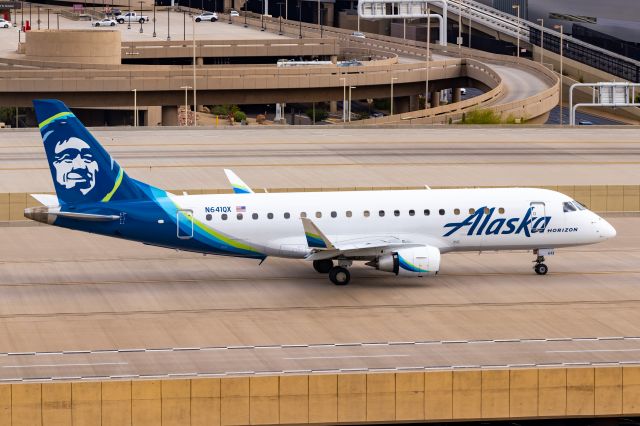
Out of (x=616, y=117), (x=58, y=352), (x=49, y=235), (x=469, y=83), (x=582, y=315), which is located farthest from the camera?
(x=469, y=83)

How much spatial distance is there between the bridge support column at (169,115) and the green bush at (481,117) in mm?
33389

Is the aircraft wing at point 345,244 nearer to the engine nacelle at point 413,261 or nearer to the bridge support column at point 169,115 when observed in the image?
the engine nacelle at point 413,261

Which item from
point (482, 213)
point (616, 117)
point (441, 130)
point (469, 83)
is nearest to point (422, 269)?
point (482, 213)

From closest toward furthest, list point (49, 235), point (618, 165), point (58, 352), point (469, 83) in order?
point (58, 352)
point (49, 235)
point (618, 165)
point (469, 83)

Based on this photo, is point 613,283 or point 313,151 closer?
point 613,283

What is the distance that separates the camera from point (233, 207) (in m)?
53.2

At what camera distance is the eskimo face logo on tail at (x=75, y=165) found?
171 ft

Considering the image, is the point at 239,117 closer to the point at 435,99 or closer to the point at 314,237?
the point at 435,99

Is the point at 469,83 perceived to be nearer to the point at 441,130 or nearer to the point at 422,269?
the point at 441,130

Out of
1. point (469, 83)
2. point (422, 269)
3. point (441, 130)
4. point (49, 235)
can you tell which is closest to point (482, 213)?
point (422, 269)

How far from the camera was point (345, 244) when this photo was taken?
174ft

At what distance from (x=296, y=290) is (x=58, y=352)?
11573mm

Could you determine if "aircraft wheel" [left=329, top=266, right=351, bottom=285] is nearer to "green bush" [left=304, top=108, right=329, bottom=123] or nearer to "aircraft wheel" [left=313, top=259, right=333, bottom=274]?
"aircraft wheel" [left=313, top=259, right=333, bottom=274]

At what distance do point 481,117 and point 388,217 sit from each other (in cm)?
6993
